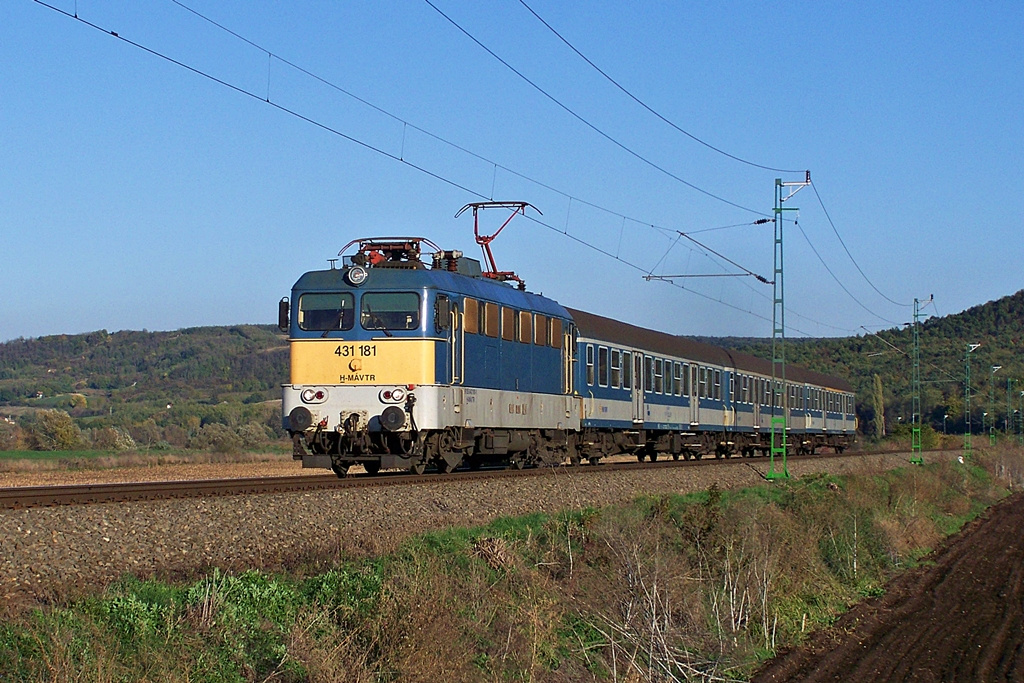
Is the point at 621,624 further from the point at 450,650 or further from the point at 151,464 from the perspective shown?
the point at 151,464

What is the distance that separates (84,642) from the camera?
8.52 metres

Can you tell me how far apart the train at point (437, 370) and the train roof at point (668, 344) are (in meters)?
0.14

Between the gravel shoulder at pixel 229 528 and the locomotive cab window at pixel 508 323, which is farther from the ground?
the locomotive cab window at pixel 508 323

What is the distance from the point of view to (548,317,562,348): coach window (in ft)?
82.3

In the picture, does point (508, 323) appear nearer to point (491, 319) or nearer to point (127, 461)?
point (491, 319)

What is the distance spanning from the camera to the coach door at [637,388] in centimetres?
3114

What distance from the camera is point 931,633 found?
16.7 metres

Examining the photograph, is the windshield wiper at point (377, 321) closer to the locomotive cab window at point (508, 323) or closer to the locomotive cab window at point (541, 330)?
the locomotive cab window at point (508, 323)

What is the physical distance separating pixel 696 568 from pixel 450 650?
716 centimetres

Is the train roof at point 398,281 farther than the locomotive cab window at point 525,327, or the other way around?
the locomotive cab window at point 525,327

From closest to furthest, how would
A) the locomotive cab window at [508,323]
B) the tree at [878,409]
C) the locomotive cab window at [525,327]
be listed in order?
the locomotive cab window at [508,323]
the locomotive cab window at [525,327]
the tree at [878,409]

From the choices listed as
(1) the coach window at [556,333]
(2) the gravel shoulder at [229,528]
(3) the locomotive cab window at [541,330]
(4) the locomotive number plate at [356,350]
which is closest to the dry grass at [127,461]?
(1) the coach window at [556,333]

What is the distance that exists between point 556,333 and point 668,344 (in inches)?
430

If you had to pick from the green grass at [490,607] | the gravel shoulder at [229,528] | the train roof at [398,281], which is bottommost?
the green grass at [490,607]
